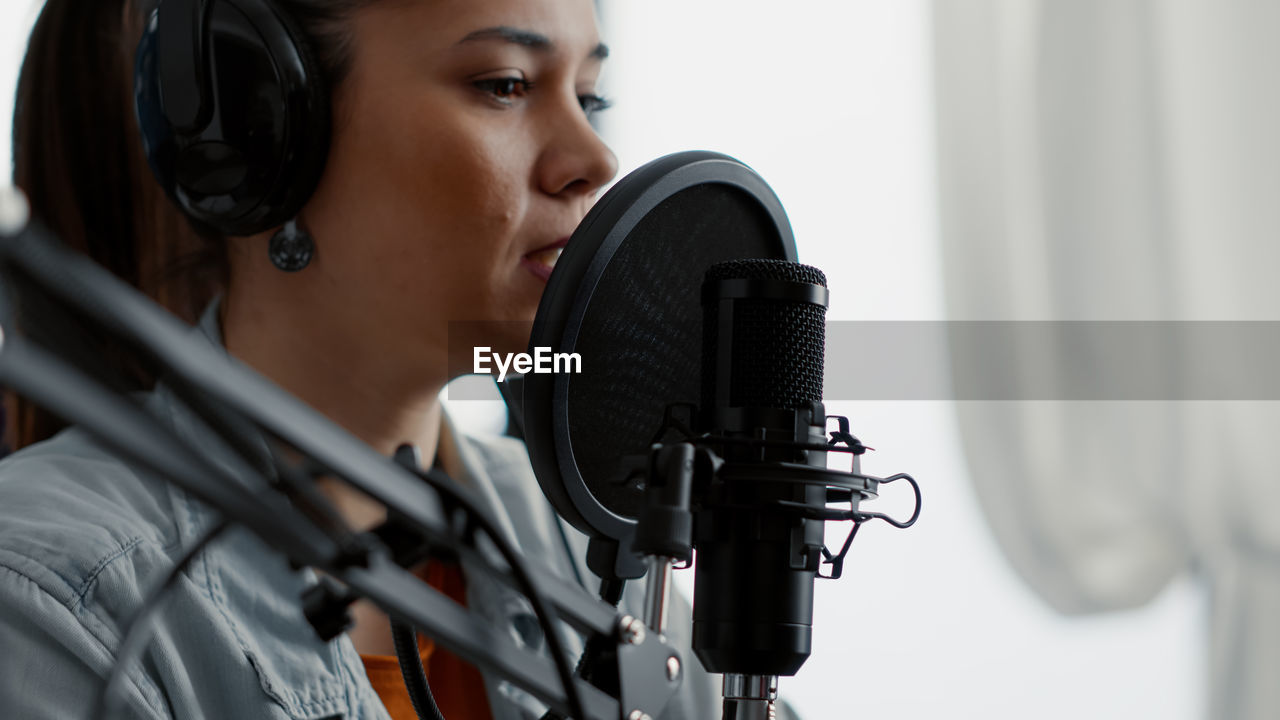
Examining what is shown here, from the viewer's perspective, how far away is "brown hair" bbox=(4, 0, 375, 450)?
3.03 feet

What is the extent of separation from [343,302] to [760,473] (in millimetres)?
494

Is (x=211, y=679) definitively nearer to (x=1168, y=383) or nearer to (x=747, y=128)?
(x=747, y=128)

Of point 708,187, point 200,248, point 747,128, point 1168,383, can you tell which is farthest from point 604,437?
point 1168,383

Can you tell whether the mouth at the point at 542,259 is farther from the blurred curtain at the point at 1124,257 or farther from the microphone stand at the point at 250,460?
the blurred curtain at the point at 1124,257

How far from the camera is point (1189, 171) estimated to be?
161 centimetres

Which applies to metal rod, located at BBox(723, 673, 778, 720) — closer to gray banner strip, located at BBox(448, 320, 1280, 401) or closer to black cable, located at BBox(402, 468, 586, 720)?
black cable, located at BBox(402, 468, 586, 720)

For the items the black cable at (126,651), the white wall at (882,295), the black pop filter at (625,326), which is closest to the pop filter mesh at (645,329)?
the black pop filter at (625,326)

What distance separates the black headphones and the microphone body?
38cm

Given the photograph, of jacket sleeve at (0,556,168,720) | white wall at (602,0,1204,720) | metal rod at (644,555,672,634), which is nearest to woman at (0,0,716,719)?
jacket sleeve at (0,556,168,720)

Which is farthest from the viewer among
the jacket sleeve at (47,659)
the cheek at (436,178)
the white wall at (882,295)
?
the white wall at (882,295)

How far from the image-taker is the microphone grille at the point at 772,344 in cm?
50

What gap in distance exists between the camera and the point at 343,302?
2.78 ft

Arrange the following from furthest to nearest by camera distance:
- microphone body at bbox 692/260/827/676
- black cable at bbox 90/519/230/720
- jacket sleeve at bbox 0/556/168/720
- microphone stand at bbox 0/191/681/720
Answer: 1. jacket sleeve at bbox 0/556/168/720
2. microphone body at bbox 692/260/827/676
3. black cable at bbox 90/519/230/720
4. microphone stand at bbox 0/191/681/720

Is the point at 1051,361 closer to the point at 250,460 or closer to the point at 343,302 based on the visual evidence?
the point at 343,302
